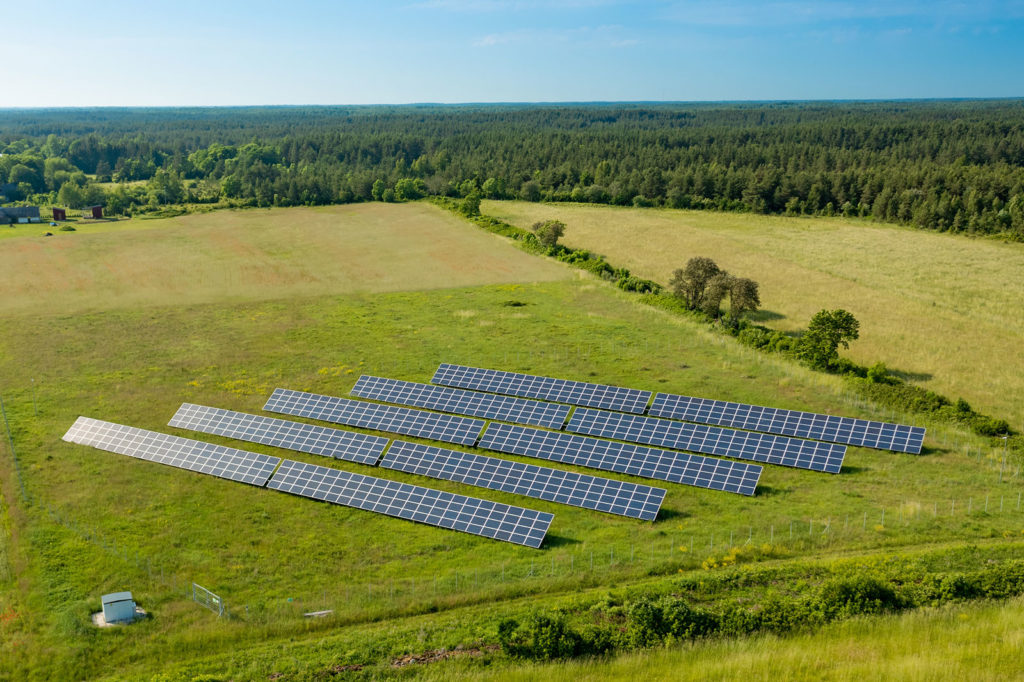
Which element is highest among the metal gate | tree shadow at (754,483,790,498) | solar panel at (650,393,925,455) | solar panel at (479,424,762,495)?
solar panel at (650,393,925,455)

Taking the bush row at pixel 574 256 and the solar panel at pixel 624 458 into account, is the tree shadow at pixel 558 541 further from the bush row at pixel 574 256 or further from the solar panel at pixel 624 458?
the bush row at pixel 574 256

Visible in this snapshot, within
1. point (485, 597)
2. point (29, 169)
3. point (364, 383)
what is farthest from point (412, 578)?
point (29, 169)

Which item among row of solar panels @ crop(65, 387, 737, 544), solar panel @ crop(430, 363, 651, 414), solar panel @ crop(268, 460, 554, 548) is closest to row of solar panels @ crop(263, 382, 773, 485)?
row of solar panels @ crop(65, 387, 737, 544)

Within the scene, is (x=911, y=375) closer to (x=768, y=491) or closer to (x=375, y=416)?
(x=768, y=491)

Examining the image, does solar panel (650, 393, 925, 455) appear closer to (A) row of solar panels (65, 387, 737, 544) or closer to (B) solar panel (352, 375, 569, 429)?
(A) row of solar panels (65, 387, 737, 544)

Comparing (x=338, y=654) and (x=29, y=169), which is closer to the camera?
(x=338, y=654)

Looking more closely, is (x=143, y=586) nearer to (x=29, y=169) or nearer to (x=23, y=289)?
(x=23, y=289)
